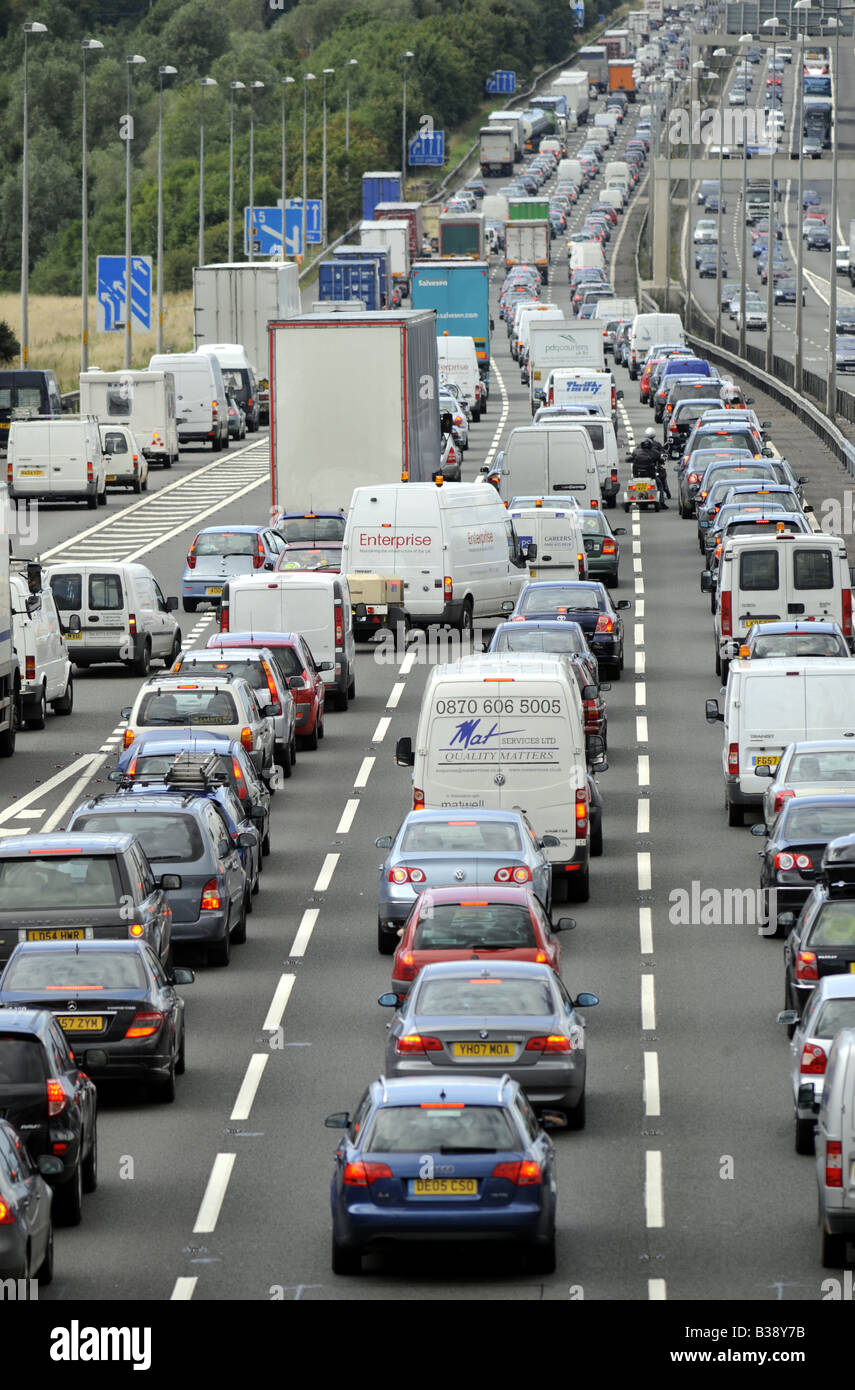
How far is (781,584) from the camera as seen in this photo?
39.5 metres

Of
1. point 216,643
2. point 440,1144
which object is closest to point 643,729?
point 216,643

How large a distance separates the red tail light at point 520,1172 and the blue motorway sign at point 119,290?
227 feet

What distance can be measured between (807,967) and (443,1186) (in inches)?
233

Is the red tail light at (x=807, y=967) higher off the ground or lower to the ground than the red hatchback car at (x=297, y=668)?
higher

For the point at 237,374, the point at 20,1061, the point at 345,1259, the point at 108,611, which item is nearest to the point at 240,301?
the point at 237,374

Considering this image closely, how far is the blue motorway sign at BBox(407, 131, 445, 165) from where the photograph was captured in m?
197

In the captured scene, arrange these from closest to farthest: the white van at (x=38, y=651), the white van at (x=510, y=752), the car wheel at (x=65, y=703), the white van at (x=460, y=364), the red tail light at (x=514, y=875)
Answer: the red tail light at (x=514, y=875) → the white van at (x=510, y=752) → the white van at (x=38, y=651) → the car wheel at (x=65, y=703) → the white van at (x=460, y=364)

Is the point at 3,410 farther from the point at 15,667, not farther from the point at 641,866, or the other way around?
the point at 641,866

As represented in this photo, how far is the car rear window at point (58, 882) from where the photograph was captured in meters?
22.8

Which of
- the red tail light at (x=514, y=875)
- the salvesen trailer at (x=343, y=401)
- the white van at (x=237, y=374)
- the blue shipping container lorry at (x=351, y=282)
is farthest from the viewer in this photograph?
the blue shipping container lorry at (x=351, y=282)

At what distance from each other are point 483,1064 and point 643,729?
61.6 ft

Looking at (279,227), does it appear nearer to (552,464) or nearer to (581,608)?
(552,464)

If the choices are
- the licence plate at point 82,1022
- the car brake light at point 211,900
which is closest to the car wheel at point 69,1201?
the licence plate at point 82,1022

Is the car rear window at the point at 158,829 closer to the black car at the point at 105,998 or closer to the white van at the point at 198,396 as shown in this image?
the black car at the point at 105,998
